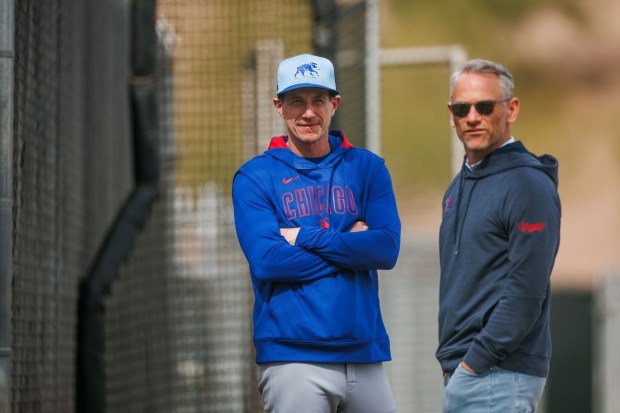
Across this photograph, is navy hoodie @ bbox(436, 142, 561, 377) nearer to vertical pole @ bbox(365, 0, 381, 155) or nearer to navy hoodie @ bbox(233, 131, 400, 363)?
navy hoodie @ bbox(233, 131, 400, 363)

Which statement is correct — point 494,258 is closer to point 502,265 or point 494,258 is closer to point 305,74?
point 502,265

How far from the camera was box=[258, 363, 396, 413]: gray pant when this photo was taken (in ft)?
12.6

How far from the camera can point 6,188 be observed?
430cm

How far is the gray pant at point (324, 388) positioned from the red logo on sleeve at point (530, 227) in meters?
0.64

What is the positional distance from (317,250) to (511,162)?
73 centimetres

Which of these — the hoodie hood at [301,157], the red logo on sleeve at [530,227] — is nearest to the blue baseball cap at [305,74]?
the hoodie hood at [301,157]

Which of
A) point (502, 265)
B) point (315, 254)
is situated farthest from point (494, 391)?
point (315, 254)

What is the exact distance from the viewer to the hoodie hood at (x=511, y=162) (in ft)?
13.5

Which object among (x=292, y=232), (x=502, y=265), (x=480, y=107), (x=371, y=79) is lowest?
(x=502, y=265)

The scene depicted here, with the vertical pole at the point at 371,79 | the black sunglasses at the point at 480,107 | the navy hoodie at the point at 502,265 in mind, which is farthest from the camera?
the vertical pole at the point at 371,79

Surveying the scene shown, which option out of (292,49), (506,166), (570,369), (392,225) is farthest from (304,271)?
(570,369)

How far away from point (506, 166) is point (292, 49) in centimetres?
355

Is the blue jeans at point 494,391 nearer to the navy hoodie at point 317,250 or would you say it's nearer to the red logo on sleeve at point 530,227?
the navy hoodie at point 317,250

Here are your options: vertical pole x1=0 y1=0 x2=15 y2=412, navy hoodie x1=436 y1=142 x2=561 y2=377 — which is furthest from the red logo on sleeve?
vertical pole x1=0 y1=0 x2=15 y2=412
